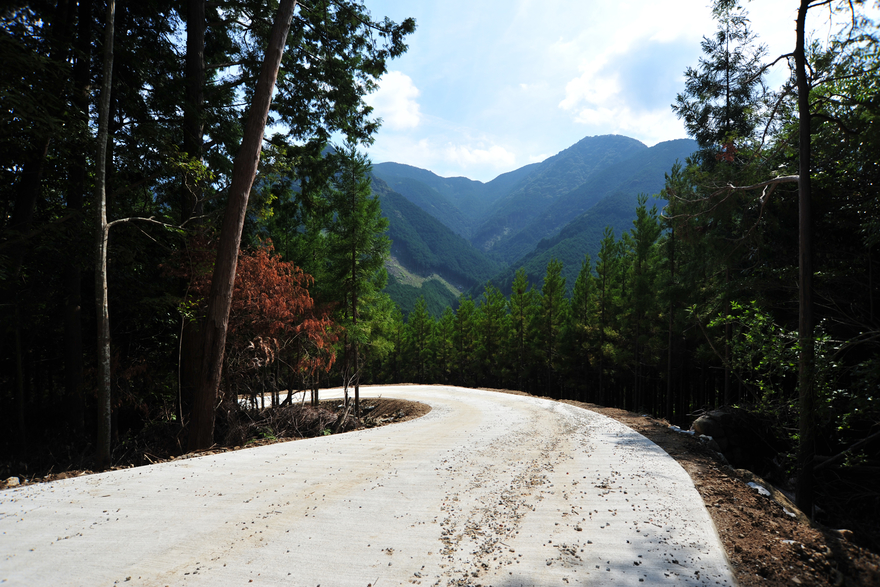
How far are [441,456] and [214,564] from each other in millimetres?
3880

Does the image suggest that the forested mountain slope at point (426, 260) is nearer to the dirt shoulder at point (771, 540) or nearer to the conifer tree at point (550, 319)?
the conifer tree at point (550, 319)

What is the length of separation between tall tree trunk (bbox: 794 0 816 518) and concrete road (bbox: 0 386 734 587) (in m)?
2.01

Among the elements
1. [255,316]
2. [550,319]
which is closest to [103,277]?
[255,316]

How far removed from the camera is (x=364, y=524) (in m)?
3.48

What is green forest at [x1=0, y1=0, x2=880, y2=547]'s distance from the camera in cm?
605

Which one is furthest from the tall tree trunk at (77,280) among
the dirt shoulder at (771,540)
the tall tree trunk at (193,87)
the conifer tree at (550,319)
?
the conifer tree at (550,319)

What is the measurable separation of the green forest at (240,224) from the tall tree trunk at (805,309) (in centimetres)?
3

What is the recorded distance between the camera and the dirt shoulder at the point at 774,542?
2.99 m

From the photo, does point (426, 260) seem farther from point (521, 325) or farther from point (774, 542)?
point (774, 542)

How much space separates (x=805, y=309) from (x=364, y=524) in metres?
7.01

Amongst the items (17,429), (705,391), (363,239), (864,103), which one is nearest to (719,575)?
(864,103)

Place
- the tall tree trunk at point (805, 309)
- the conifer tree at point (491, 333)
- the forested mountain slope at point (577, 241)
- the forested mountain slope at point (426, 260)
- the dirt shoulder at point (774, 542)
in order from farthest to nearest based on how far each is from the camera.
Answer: the forested mountain slope at point (426, 260) → the forested mountain slope at point (577, 241) → the conifer tree at point (491, 333) → the tall tree trunk at point (805, 309) → the dirt shoulder at point (774, 542)

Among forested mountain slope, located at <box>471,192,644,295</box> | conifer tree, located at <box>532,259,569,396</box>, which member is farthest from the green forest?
forested mountain slope, located at <box>471,192,644,295</box>

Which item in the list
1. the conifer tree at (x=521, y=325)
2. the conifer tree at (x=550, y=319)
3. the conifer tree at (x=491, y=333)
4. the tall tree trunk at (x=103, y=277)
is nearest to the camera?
the tall tree trunk at (x=103, y=277)
